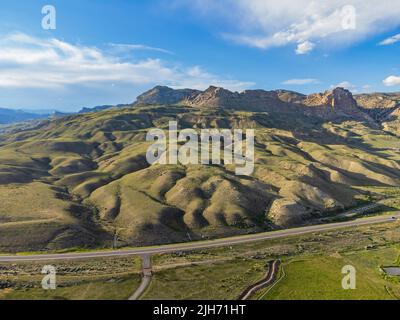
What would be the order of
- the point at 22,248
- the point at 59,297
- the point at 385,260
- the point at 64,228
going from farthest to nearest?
the point at 64,228 → the point at 22,248 → the point at 385,260 → the point at 59,297

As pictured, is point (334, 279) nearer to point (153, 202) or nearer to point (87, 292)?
point (87, 292)

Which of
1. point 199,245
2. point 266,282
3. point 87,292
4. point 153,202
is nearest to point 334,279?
point 266,282

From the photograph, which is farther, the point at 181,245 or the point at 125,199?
the point at 125,199

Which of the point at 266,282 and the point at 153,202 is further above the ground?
the point at 153,202


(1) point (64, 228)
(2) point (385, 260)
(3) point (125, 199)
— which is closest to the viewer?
(2) point (385, 260)

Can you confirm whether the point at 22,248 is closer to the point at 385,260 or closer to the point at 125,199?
the point at 125,199

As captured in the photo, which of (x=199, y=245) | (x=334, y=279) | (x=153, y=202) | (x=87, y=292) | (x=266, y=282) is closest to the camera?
(x=87, y=292)
